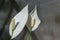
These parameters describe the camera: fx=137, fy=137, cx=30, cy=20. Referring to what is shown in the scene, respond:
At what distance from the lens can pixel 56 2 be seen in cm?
84

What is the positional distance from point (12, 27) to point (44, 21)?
1.13 ft

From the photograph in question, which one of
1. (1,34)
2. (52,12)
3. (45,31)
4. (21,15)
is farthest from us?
(52,12)

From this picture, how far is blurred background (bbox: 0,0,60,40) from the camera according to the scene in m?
0.56

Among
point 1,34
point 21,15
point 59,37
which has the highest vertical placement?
point 21,15

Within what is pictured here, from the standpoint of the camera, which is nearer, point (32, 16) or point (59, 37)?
point (32, 16)

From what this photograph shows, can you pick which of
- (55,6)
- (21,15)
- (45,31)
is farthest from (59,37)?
(21,15)

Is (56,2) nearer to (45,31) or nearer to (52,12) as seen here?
(52,12)

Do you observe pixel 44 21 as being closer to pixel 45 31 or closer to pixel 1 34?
pixel 45 31

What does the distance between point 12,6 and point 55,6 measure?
30 centimetres

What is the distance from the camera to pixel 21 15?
35 cm

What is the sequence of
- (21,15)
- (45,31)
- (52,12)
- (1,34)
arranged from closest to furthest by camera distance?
(21,15) → (1,34) → (45,31) → (52,12)

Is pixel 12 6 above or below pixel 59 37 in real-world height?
above

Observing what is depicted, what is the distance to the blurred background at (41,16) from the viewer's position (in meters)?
0.56

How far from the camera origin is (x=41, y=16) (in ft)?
2.31
